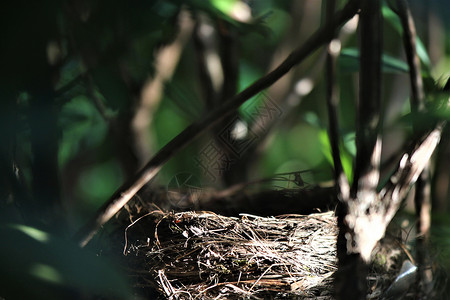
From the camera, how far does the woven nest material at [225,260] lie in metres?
0.62

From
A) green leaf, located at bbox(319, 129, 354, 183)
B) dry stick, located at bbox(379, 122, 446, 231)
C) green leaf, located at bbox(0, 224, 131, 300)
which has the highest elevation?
green leaf, located at bbox(0, 224, 131, 300)

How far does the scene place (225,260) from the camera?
2.09 ft

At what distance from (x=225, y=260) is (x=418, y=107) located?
0.33 metres

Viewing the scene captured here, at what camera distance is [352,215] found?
49 cm

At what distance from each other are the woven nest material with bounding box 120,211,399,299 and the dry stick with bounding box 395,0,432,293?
0.08 meters

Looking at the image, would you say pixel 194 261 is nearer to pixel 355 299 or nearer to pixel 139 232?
pixel 139 232

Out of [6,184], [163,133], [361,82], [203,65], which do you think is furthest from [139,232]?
[163,133]

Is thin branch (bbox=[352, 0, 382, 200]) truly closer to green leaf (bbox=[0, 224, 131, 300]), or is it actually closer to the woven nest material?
the woven nest material

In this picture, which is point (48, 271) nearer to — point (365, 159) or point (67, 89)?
point (67, 89)

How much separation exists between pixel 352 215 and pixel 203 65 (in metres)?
0.85

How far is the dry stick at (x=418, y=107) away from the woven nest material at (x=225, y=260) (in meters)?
0.08

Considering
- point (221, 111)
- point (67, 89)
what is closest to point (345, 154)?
point (221, 111)

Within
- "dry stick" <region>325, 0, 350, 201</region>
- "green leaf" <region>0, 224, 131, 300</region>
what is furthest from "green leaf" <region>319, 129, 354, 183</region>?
"green leaf" <region>0, 224, 131, 300</region>

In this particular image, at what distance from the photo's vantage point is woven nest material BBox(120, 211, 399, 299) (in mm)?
622
